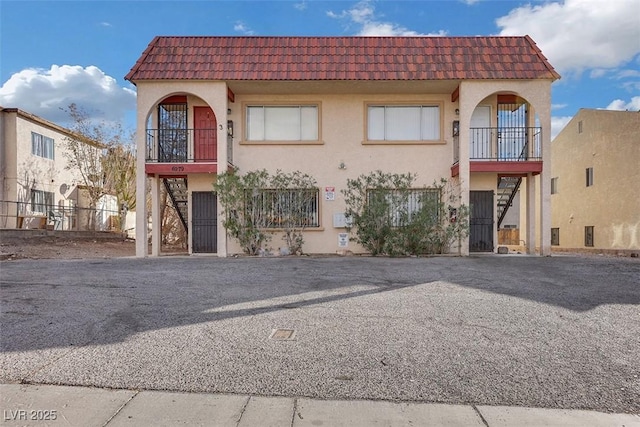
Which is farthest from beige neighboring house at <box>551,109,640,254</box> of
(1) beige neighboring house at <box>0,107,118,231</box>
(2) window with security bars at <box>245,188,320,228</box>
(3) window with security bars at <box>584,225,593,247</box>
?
(1) beige neighboring house at <box>0,107,118,231</box>

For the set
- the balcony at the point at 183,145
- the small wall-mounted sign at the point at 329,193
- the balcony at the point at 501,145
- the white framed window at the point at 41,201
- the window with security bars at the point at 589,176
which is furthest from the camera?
the white framed window at the point at 41,201

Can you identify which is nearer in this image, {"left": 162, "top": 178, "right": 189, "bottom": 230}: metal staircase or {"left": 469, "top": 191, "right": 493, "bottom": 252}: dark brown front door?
{"left": 469, "top": 191, "right": 493, "bottom": 252}: dark brown front door

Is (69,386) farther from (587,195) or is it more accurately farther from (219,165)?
(587,195)

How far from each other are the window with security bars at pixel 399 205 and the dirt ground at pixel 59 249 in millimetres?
9310

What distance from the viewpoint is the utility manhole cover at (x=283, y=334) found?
495 cm

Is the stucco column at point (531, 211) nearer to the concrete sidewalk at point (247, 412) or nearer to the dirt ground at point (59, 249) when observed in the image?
the concrete sidewalk at point (247, 412)

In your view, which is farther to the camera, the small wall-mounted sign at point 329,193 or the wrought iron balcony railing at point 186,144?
the wrought iron balcony railing at point 186,144

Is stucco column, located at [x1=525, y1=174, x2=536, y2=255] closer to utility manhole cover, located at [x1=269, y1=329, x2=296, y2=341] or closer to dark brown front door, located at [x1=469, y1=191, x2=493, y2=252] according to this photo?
dark brown front door, located at [x1=469, y1=191, x2=493, y2=252]

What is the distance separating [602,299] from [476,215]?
894cm

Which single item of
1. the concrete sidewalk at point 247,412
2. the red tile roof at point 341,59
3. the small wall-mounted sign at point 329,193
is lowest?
the concrete sidewalk at point 247,412

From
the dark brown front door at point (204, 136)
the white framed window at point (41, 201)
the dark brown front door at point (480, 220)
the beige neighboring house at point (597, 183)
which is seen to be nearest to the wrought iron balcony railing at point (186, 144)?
the dark brown front door at point (204, 136)

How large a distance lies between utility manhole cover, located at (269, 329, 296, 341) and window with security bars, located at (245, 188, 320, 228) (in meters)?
9.43

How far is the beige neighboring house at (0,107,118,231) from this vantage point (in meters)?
23.3

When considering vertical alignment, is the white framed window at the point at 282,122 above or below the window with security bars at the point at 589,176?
above
